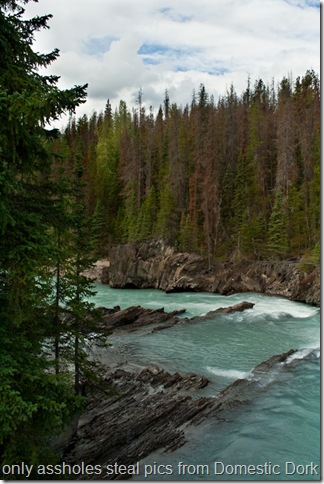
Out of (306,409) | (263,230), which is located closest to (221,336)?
(306,409)

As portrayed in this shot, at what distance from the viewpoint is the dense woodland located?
5.13 m

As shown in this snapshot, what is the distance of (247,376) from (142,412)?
5357mm

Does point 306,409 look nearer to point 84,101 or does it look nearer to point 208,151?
point 84,101

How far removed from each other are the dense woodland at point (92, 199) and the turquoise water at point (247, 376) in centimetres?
359

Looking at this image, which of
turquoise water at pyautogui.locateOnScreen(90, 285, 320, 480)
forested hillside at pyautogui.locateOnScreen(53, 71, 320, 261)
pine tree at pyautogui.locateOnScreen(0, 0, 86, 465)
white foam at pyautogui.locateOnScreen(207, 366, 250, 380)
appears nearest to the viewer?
pine tree at pyautogui.locateOnScreen(0, 0, 86, 465)

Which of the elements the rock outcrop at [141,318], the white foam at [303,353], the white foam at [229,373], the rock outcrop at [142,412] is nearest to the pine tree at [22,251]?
the rock outcrop at [142,412]

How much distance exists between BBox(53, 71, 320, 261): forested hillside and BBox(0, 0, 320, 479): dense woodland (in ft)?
0.60

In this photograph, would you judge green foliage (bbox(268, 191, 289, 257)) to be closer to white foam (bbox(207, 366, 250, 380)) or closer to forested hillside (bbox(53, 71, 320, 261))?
forested hillside (bbox(53, 71, 320, 261))

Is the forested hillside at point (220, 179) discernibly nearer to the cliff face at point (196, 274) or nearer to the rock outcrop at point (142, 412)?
the cliff face at point (196, 274)

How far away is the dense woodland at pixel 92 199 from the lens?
16.8ft

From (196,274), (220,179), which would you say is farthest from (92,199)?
(196,274)

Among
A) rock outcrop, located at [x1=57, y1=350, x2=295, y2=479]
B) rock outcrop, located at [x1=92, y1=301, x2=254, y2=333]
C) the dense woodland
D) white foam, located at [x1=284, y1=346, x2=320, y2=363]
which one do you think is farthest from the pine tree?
rock outcrop, located at [x1=92, y1=301, x2=254, y2=333]

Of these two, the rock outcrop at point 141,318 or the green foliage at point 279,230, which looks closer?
the rock outcrop at point 141,318

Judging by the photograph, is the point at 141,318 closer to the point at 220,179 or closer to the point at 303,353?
the point at 303,353
